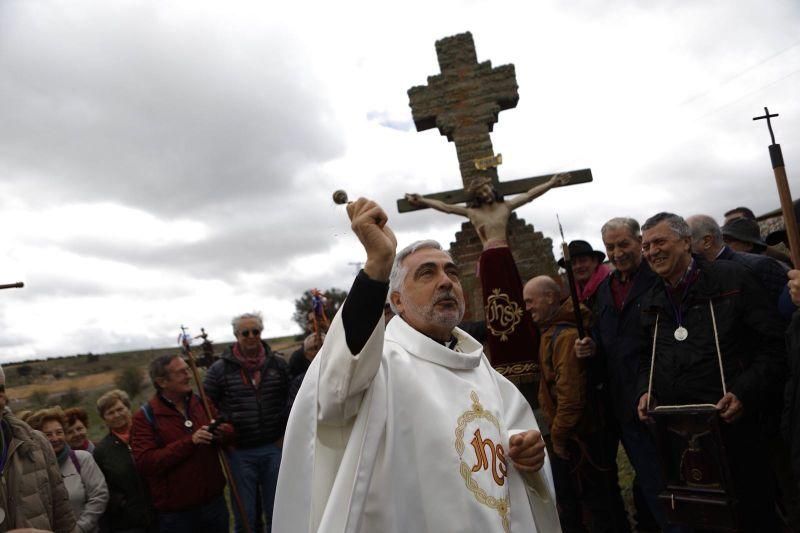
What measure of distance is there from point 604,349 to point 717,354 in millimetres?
969

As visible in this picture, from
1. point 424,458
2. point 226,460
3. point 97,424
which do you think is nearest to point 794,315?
point 424,458

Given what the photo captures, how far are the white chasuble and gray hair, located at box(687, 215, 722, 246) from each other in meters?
2.48

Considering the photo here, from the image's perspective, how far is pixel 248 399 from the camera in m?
4.52

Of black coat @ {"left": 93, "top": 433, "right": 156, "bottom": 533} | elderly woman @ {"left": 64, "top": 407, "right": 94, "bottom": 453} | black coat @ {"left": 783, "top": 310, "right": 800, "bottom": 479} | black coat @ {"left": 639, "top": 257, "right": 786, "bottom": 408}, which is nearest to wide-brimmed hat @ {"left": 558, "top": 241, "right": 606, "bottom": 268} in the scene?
black coat @ {"left": 639, "top": 257, "right": 786, "bottom": 408}

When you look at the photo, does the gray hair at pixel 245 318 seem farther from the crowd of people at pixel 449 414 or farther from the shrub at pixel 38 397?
the shrub at pixel 38 397

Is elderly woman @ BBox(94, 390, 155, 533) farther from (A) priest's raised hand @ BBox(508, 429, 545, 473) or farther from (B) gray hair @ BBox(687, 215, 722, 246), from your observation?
(B) gray hair @ BBox(687, 215, 722, 246)

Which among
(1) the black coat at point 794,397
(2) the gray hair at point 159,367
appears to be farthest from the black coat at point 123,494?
(1) the black coat at point 794,397

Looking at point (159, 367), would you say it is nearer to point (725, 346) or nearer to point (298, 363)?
point (298, 363)

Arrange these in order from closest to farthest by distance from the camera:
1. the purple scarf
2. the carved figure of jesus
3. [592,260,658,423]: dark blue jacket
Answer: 1. [592,260,658,423]: dark blue jacket
2. the purple scarf
3. the carved figure of jesus

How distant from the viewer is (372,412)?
6.51 ft

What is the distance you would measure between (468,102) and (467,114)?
160mm

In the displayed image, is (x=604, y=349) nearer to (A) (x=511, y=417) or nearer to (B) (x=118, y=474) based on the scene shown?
(A) (x=511, y=417)

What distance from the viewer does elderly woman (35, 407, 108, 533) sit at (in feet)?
12.2

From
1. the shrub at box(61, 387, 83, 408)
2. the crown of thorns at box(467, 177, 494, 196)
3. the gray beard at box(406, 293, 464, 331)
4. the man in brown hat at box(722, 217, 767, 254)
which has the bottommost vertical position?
the shrub at box(61, 387, 83, 408)
